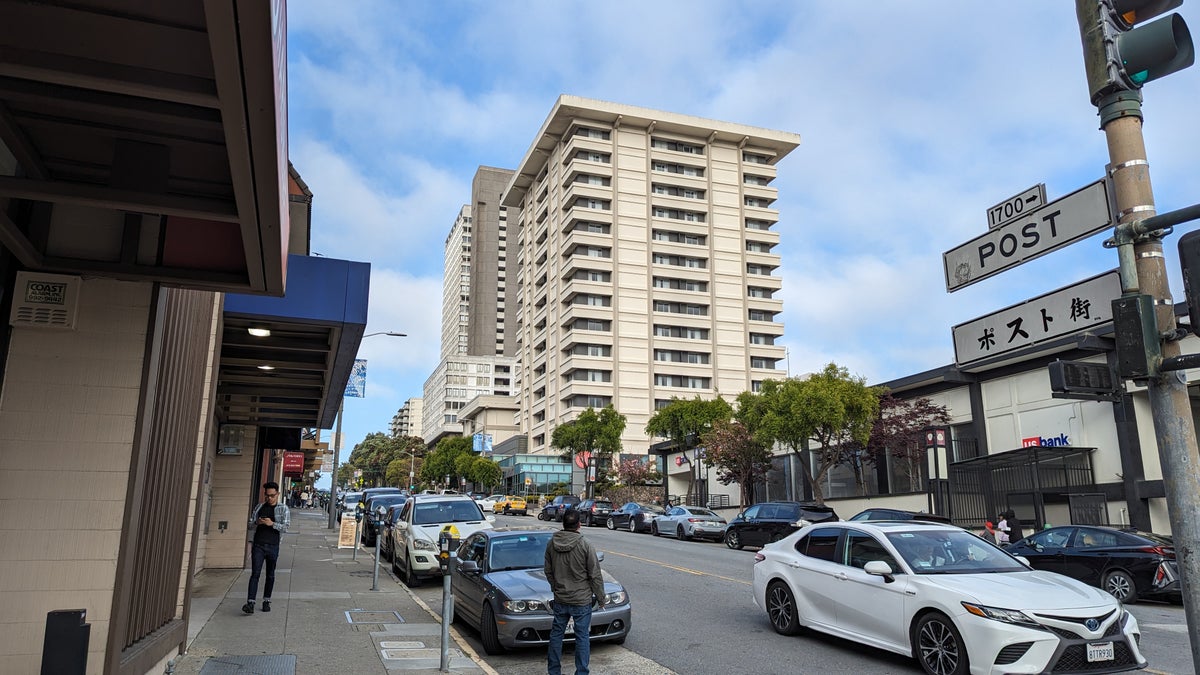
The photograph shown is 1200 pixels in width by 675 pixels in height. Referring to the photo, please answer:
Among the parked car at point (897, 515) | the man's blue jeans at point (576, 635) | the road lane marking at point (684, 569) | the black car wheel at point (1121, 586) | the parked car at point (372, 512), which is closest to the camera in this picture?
the man's blue jeans at point (576, 635)

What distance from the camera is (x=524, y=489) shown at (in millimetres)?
82750

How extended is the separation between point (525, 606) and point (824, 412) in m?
22.3

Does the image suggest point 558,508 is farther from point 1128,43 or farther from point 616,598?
point 1128,43

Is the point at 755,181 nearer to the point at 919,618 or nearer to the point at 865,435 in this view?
the point at 865,435

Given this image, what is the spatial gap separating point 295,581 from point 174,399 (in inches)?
361

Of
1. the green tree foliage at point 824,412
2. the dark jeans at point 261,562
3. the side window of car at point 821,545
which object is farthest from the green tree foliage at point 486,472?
the side window of car at point 821,545

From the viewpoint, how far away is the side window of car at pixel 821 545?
9.95 metres

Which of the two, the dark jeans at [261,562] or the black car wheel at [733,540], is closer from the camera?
the dark jeans at [261,562]

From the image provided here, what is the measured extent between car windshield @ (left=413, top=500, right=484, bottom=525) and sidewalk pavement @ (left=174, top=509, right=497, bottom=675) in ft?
5.00

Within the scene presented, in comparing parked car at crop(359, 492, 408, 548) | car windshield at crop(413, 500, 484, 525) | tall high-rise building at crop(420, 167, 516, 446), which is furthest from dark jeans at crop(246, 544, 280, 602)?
tall high-rise building at crop(420, 167, 516, 446)

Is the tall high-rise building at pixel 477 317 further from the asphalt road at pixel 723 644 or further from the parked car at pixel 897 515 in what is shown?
the asphalt road at pixel 723 644

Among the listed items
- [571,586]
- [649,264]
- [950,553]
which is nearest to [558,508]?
[950,553]

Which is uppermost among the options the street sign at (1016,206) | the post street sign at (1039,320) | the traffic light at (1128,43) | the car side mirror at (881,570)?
the traffic light at (1128,43)

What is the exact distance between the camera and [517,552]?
11.4 meters
